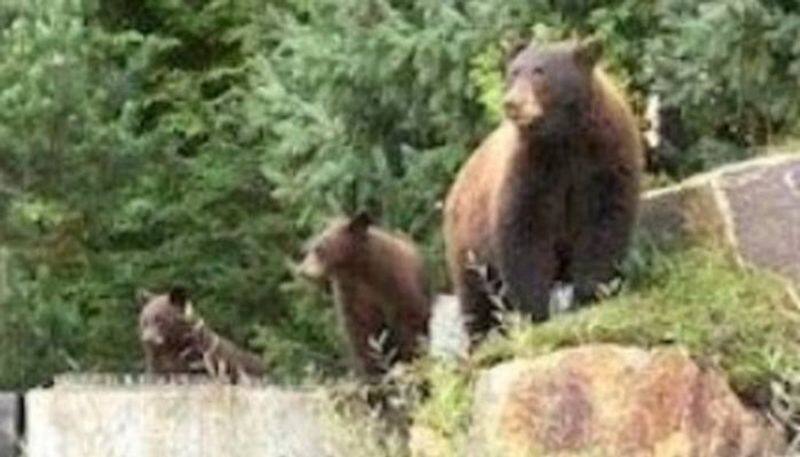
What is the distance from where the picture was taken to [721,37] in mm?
11164

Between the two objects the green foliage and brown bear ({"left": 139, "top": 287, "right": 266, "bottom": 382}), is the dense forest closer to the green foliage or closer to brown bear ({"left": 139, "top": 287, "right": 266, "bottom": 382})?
brown bear ({"left": 139, "top": 287, "right": 266, "bottom": 382})

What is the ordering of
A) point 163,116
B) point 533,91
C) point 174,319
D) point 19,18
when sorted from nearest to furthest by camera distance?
1. point 533,91
2. point 174,319
3. point 19,18
4. point 163,116

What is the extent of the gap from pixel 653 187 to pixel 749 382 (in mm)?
2802

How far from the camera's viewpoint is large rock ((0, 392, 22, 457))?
11.7 meters

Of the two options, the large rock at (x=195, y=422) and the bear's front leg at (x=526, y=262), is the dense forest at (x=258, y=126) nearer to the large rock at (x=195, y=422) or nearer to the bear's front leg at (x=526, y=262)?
the bear's front leg at (x=526, y=262)

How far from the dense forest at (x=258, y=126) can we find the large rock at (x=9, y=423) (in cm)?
209

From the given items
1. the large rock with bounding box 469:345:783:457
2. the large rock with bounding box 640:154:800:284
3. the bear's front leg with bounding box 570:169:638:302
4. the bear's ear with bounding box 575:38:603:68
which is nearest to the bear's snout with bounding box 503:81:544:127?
the bear's ear with bounding box 575:38:603:68

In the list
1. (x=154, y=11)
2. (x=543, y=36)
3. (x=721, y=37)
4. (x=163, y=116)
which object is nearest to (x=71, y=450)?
(x=543, y=36)

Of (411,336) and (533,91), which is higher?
(533,91)

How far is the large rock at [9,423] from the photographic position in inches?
461

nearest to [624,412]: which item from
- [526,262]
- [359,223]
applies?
[526,262]

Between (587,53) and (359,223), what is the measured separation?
256 centimetres

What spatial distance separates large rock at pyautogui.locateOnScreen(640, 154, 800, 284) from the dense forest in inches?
39.0

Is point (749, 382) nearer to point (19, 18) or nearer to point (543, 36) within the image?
point (543, 36)
